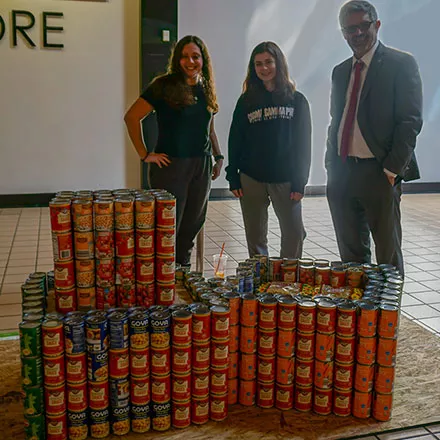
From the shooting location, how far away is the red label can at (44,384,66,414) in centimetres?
184

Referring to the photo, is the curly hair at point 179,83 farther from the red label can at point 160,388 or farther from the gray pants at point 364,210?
the red label can at point 160,388

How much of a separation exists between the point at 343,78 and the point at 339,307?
1.43 metres

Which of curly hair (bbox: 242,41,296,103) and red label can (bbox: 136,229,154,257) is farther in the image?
curly hair (bbox: 242,41,296,103)

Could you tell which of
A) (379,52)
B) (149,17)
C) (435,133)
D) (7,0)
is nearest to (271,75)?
(379,52)

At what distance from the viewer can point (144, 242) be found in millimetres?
2000

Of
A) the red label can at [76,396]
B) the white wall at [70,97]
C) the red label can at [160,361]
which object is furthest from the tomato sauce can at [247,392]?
the white wall at [70,97]

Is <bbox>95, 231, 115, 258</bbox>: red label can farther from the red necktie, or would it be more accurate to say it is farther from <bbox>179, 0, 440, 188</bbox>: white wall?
<bbox>179, 0, 440, 188</bbox>: white wall

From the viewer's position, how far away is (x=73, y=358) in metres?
1.84

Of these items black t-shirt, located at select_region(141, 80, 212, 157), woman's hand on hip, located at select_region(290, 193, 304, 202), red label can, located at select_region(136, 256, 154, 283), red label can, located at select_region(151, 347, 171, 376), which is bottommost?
red label can, located at select_region(151, 347, 171, 376)

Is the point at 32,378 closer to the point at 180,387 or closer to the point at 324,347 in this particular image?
the point at 180,387

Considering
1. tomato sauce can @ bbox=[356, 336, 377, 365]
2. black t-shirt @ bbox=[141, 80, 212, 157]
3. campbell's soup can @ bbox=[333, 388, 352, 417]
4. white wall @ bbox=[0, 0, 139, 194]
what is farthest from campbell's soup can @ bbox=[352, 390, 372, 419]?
white wall @ bbox=[0, 0, 139, 194]

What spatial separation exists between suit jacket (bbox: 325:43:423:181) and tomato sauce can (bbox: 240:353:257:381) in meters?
1.23

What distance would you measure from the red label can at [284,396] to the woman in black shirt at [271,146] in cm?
112

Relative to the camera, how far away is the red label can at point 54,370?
1813 millimetres
